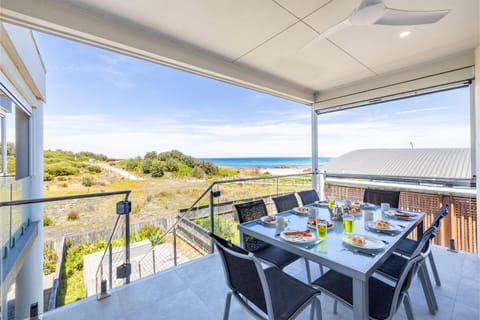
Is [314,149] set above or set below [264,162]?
above

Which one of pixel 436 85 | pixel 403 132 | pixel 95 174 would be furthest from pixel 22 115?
pixel 95 174

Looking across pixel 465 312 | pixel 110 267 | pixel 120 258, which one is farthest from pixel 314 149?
pixel 110 267

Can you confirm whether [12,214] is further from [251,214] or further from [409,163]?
[409,163]

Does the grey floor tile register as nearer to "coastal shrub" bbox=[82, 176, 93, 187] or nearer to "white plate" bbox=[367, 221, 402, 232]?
"white plate" bbox=[367, 221, 402, 232]

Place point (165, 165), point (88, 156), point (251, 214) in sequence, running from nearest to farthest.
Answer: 1. point (251, 214)
2. point (88, 156)
3. point (165, 165)

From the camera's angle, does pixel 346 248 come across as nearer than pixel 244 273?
No

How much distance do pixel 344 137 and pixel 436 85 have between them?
3.17m

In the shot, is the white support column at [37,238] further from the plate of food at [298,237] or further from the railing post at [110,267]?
the plate of food at [298,237]

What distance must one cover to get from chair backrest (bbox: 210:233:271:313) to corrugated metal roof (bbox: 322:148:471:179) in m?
3.17

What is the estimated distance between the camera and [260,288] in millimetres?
1041

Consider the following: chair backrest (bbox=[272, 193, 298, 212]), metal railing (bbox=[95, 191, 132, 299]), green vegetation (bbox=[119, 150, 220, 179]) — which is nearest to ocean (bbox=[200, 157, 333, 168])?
green vegetation (bbox=[119, 150, 220, 179])

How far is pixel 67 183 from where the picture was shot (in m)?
8.41

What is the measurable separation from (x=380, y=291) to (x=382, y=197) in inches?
64.0

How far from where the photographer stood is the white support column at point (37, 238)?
119 inches
